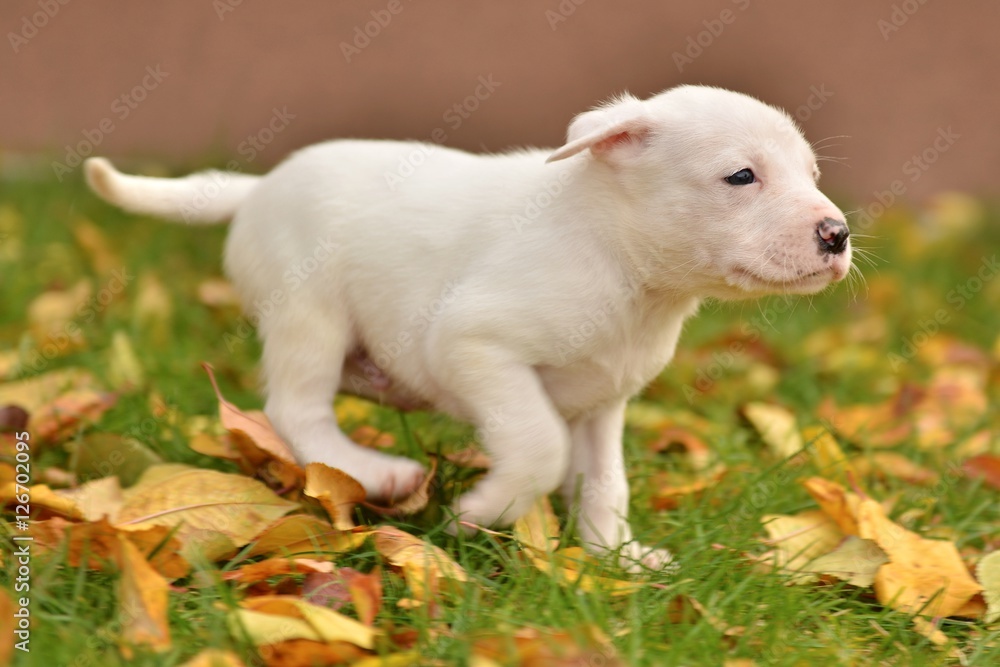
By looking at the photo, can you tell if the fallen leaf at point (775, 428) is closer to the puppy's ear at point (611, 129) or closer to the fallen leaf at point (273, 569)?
the puppy's ear at point (611, 129)

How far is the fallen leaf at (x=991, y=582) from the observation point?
2721 mm

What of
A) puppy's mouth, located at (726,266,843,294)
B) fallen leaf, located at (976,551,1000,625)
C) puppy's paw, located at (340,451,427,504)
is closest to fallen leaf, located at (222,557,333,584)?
puppy's paw, located at (340,451,427,504)

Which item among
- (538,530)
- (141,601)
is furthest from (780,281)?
(141,601)

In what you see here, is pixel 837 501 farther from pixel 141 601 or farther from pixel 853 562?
pixel 141 601

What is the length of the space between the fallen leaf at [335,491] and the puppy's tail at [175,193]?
106cm

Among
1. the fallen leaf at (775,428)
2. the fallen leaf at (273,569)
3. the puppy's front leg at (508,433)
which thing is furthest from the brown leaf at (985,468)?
the fallen leaf at (273,569)

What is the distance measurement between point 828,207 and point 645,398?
76.9 inches

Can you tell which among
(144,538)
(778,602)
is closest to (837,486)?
(778,602)

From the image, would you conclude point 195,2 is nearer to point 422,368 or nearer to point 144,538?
point 422,368

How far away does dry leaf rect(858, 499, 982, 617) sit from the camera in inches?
108

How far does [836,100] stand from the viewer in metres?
7.50

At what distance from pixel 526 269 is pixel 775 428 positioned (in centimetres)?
146

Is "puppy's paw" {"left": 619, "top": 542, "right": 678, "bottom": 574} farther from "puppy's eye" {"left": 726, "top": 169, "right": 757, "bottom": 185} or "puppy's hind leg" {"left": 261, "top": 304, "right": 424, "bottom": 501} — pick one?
"puppy's eye" {"left": 726, "top": 169, "right": 757, "bottom": 185}

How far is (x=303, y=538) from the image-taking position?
8.69ft
